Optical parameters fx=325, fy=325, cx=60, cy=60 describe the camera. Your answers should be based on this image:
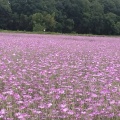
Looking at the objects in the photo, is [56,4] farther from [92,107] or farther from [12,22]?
[92,107]

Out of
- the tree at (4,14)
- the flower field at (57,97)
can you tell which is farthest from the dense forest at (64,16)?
the flower field at (57,97)

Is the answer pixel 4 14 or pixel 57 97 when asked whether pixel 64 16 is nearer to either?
pixel 4 14

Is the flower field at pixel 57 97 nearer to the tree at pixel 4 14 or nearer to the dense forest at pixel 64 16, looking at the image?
the dense forest at pixel 64 16

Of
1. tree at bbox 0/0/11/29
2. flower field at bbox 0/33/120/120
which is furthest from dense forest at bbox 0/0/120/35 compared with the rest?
flower field at bbox 0/33/120/120

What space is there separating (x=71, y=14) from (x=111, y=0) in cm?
1227

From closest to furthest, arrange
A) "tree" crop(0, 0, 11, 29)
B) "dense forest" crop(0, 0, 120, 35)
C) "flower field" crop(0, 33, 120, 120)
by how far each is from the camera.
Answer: "flower field" crop(0, 33, 120, 120) → "tree" crop(0, 0, 11, 29) → "dense forest" crop(0, 0, 120, 35)

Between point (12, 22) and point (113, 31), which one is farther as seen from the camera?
point (113, 31)

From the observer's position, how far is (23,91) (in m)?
4.48

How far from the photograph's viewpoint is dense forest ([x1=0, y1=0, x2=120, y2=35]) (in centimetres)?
5141

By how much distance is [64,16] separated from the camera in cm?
5616

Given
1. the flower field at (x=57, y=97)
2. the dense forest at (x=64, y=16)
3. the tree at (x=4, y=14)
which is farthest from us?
the dense forest at (x=64, y=16)

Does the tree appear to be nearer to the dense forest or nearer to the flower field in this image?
the dense forest

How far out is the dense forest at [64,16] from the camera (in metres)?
51.4

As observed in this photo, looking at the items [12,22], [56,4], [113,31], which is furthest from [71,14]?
[12,22]
